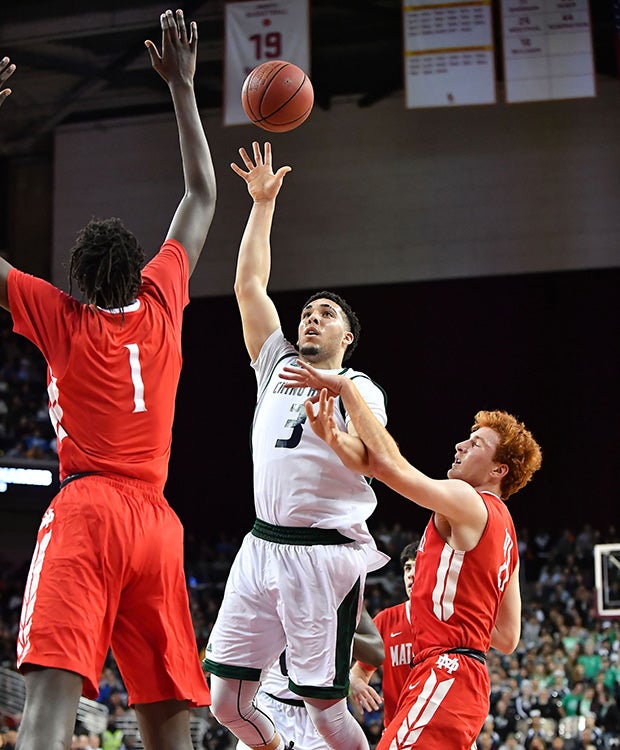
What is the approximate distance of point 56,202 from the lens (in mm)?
20797

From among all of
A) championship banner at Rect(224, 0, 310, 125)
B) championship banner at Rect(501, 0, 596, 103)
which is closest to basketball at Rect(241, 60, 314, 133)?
championship banner at Rect(224, 0, 310, 125)

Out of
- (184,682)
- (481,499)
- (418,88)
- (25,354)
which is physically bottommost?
(184,682)

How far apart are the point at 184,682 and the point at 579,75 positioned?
44.0 feet

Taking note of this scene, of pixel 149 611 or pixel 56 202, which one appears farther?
pixel 56 202

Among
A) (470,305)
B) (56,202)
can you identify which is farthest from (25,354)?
(470,305)

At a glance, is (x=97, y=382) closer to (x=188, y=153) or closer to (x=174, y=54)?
(x=188, y=153)

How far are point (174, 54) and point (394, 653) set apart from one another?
3400mm

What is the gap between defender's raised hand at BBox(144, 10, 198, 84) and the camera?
4016mm

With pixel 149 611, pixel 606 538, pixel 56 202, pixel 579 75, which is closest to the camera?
pixel 149 611

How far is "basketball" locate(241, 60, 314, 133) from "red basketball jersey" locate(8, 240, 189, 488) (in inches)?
107

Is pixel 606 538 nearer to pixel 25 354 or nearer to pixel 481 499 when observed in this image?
pixel 25 354

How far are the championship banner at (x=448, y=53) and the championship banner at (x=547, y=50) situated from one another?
0.46m

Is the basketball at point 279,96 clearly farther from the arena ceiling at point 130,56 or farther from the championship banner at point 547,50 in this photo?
the arena ceiling at point 130,56

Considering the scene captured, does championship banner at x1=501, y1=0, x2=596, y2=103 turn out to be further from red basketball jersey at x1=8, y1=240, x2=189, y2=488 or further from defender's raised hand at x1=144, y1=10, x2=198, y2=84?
red basketball jersey at x1=8, y1=240, x2=189, y2=488
